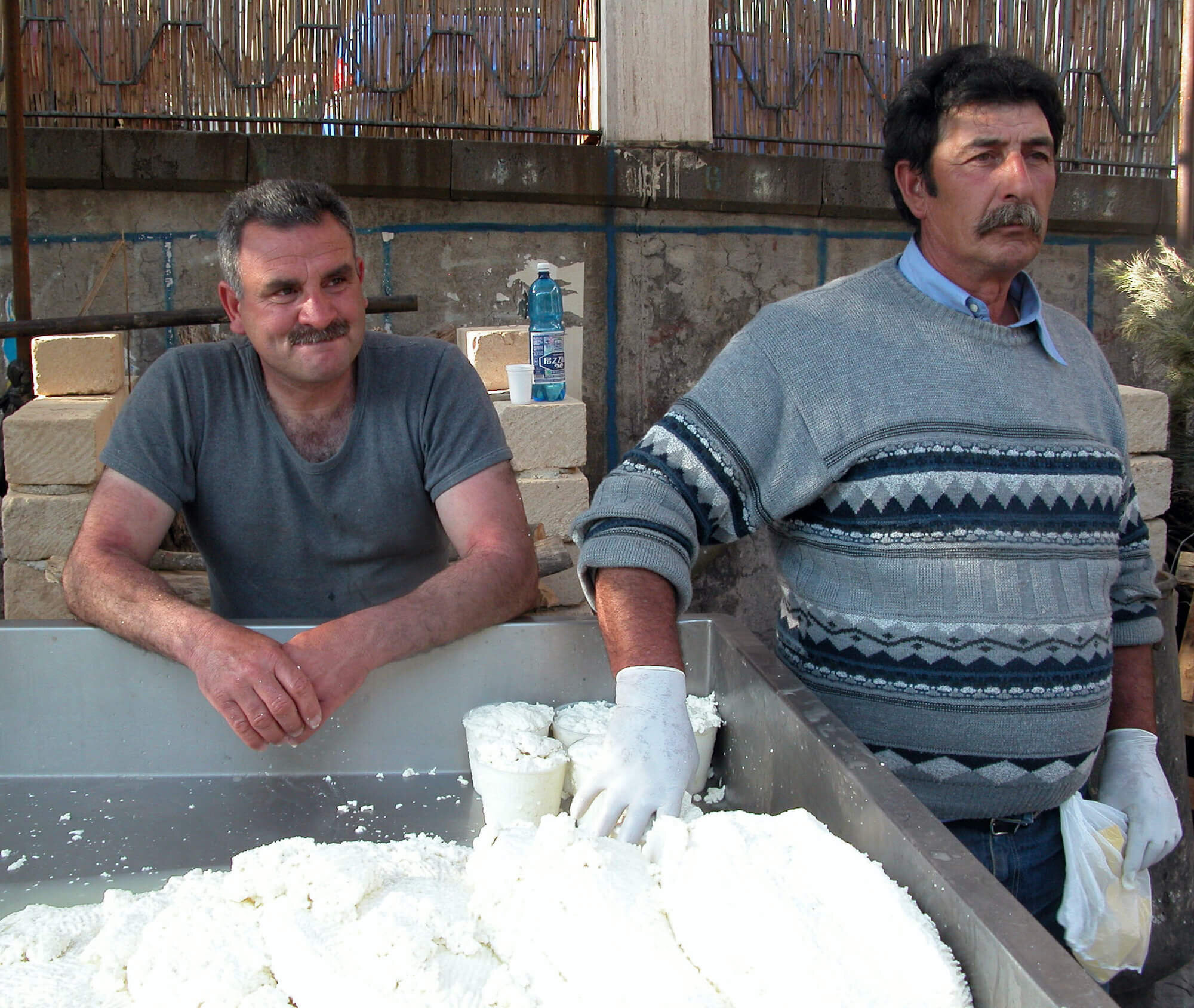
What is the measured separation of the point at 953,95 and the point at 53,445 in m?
3.13

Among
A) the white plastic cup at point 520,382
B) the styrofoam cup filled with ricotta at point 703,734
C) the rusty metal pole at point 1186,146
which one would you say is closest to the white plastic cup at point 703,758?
the styrofoam cup filled with ricotta at point 703,734

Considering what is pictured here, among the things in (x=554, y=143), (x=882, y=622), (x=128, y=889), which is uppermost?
(x=554, y=143)

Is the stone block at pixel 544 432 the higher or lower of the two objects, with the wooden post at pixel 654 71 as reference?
lower

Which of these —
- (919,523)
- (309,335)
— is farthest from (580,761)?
(309,335)

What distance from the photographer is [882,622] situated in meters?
1.70

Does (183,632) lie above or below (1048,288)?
below

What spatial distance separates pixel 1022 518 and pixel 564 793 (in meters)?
0.85

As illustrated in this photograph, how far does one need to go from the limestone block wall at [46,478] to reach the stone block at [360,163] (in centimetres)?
139

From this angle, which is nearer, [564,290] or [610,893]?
[610,893]

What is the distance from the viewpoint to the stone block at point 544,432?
3947mm

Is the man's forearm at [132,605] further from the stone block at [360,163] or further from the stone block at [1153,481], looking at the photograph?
the stone block at [1153,481]

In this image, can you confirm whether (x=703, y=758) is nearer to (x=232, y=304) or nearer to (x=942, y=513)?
(x=942, y=513)

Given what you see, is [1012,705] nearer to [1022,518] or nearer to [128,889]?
[1022,518]

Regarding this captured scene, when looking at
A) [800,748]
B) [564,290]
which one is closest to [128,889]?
[800,748]
